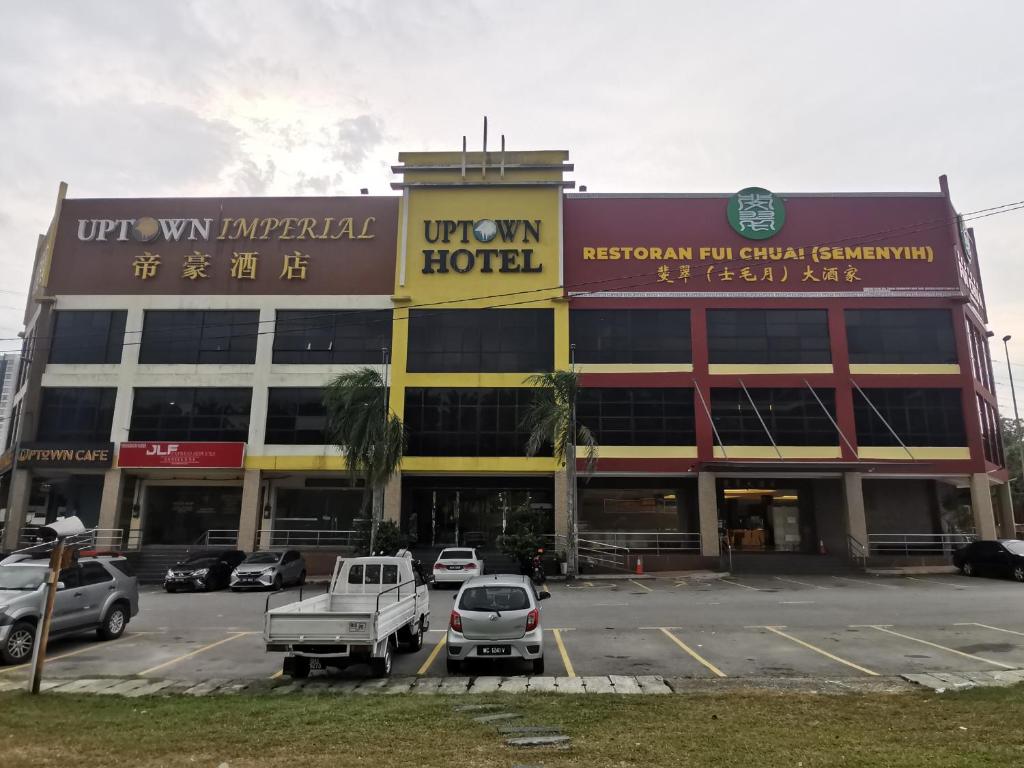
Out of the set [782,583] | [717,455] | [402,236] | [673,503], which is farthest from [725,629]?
[402,236]

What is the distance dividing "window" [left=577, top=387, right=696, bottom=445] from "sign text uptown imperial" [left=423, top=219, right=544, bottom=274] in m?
7.68

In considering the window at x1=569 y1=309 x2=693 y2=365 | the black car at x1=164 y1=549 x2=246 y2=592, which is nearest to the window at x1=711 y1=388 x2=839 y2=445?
the window at x1=569 y1=309 x2=693 y2=365

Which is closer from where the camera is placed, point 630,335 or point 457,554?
point 457,554

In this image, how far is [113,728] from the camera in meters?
7.74

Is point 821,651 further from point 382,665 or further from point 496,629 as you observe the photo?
point 382,665

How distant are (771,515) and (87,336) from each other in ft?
123

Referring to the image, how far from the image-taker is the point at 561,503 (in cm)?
3288

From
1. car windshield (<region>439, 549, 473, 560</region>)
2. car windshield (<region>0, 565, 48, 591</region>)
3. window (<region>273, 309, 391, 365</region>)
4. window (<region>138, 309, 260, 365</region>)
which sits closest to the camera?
car windshield (<region>0, 565, 48, 591</region>)

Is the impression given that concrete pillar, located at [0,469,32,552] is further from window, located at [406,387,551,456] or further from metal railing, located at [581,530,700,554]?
metal railing, located at [581,530,700,554]

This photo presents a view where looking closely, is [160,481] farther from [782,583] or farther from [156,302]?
[782,583]

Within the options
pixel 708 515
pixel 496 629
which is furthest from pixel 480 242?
pixel 496 629

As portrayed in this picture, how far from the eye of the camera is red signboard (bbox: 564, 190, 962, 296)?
113ft

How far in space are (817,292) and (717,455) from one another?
1002 centimetres

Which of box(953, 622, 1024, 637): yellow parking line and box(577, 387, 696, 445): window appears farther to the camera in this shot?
box(577, 387, 696, 445): window
